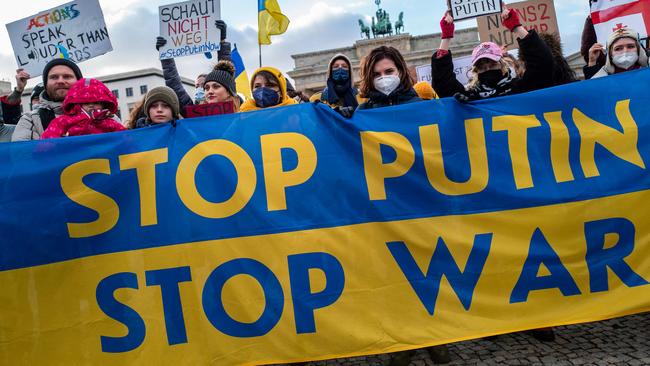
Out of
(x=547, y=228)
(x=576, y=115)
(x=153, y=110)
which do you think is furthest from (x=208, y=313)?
(x=576, y=115)

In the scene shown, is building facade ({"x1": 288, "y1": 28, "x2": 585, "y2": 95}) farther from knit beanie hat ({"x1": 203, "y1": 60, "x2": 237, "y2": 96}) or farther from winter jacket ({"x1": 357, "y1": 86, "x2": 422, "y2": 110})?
winter jacket ({"x1": 357, "y1": 86, "x2": 422, "y2": 110})

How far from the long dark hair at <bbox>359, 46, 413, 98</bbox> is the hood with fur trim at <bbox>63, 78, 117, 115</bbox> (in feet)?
5.43

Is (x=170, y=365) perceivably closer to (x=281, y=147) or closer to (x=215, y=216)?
(x=215, y=216)

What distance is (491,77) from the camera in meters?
3.56

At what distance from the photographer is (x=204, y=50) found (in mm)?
5719

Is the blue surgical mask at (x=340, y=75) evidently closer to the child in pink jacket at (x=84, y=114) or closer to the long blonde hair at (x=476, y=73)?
the long blonde hair at (x=476, y=73)

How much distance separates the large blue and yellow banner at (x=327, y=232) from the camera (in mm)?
2795

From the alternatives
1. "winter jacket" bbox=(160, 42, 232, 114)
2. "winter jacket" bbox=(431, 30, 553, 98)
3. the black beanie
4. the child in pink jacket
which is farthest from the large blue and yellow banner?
"winter jacket" bbox=(160, 42, 232, 114)

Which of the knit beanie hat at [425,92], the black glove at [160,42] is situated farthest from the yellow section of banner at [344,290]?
the black glove at [160,42]

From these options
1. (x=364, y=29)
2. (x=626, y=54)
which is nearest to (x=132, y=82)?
(x=364, y=29)

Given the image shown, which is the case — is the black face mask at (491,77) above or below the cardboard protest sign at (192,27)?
below

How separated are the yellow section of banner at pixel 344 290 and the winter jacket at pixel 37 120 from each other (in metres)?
1.07

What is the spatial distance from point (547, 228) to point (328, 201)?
1.26 metres

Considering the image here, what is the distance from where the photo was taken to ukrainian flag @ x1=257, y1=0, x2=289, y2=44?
6680mm
